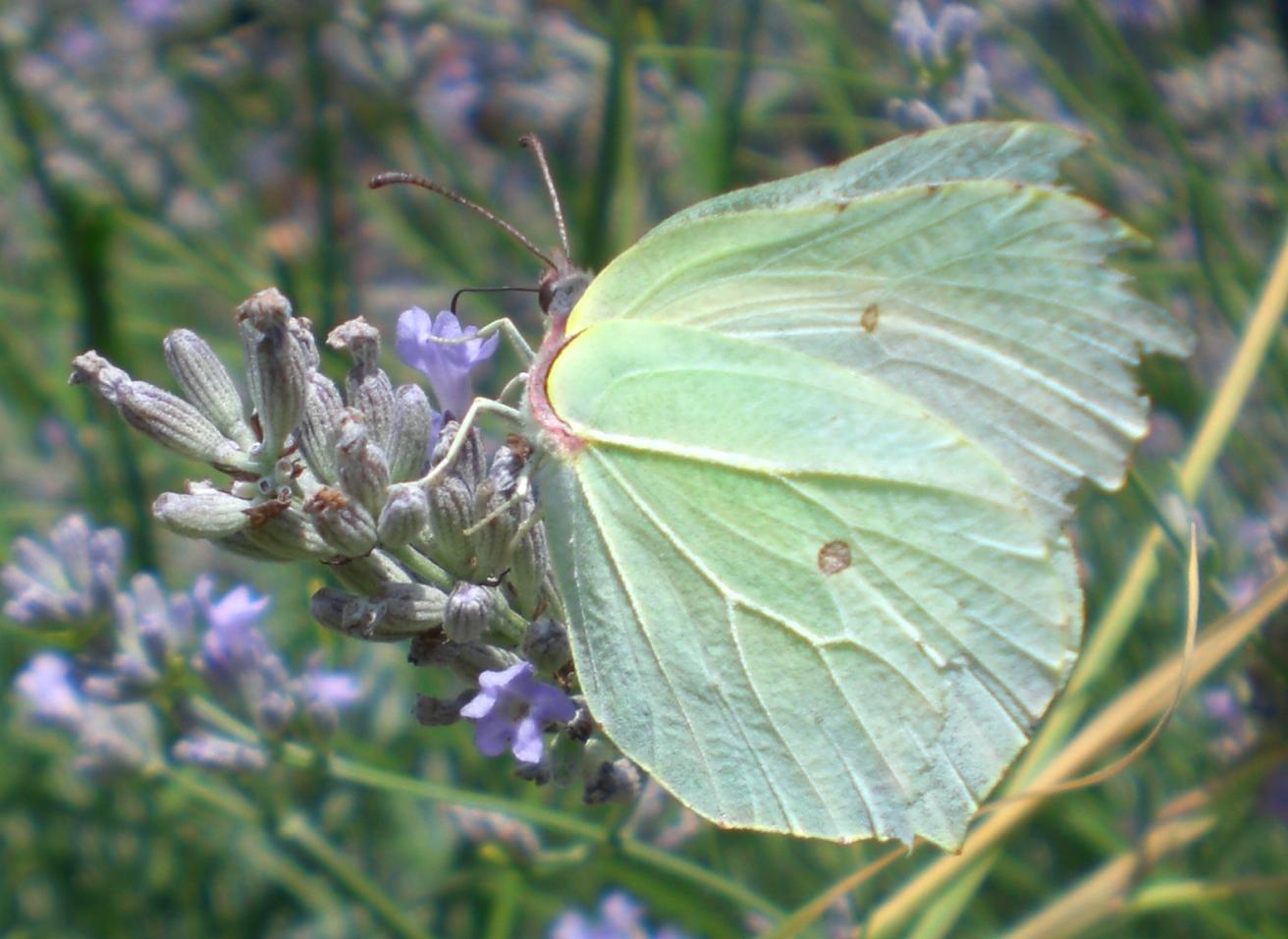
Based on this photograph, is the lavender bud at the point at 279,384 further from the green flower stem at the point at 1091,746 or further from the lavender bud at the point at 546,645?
the green flower stem at the point at 1091,746

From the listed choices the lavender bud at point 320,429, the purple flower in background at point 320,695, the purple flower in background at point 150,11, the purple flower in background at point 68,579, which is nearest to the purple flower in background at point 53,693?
the purple flower in background at point 68,579

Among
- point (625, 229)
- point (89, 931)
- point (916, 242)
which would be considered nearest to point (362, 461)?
point (916, 242)

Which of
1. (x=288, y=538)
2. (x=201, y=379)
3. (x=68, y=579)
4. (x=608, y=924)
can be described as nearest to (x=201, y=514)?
(x=288, y=538)

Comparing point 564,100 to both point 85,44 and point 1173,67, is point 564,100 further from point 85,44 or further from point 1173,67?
point 1173,67

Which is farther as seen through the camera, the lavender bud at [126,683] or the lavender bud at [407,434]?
the lavender bud at [126,683]

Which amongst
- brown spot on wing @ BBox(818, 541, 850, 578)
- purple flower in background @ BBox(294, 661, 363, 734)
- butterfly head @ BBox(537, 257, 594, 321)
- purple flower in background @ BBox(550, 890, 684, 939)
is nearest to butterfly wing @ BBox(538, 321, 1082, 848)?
brown spot on wing @ BBox(818, 541, 850, 578)

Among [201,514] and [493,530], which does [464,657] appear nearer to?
[493,530]
